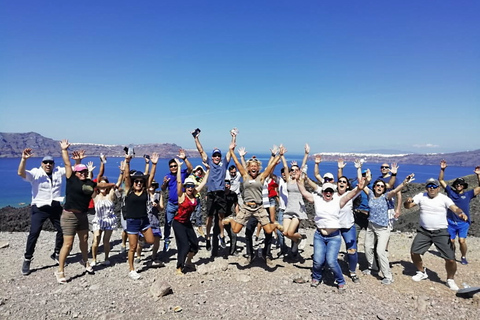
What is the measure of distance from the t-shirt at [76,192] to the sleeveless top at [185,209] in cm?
193

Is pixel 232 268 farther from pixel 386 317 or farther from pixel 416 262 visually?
pixel 416 262

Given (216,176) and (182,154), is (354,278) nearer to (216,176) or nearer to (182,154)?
(216,176)

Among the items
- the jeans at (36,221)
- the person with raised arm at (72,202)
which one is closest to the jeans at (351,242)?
the person with raised arm at (72,202)

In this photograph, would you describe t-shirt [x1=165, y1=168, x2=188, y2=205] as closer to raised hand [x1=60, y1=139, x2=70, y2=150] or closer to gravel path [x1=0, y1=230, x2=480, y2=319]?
gravel path [x1=0, y1=230, x2=480, y2=319]

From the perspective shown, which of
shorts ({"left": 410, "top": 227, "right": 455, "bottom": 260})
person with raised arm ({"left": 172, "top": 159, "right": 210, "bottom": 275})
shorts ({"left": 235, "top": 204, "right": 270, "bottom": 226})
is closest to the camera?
shorts ({"left": 410, "top": 227, "right": 455, "bottom": 260})

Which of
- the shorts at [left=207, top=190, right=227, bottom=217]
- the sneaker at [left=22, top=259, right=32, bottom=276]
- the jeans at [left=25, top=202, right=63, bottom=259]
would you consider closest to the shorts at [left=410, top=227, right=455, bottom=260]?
the shorts at [left=207, top=190, right=227, bottom=217]

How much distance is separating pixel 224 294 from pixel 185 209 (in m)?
2.01

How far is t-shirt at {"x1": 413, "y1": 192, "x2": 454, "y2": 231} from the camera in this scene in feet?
19.9

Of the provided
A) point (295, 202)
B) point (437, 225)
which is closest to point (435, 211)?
point (437, 225)

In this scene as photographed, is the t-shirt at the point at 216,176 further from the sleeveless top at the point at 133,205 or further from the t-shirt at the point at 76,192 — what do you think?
the t-shirt at the point at 76,192

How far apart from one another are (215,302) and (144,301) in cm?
136

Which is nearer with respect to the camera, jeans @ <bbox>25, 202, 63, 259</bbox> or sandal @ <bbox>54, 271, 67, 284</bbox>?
sandal @ <bbox>54, 271, 67, 284</bbox>

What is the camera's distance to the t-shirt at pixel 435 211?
606 cm

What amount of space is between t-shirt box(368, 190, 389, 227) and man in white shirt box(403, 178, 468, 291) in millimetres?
689
